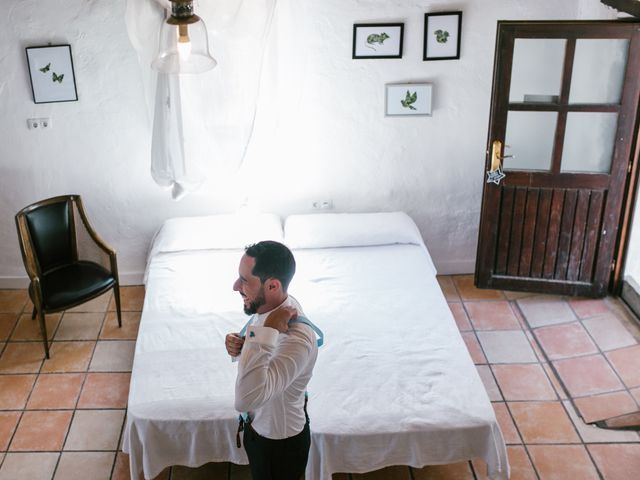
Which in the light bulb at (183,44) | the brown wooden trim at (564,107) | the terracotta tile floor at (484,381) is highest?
the light bulb at (183,44)

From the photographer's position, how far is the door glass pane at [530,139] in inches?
170

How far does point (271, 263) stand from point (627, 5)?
10.0ft

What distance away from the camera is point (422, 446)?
2920 millimetres

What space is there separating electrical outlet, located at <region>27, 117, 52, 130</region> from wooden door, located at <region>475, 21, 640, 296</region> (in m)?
2.77

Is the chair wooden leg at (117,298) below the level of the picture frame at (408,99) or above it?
below

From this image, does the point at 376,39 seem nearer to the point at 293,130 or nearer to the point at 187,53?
the point at 293,130

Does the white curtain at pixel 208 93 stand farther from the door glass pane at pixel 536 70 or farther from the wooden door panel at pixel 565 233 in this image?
the wooden door panel at pixel 565 233

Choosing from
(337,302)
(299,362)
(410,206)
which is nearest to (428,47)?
(410,206)

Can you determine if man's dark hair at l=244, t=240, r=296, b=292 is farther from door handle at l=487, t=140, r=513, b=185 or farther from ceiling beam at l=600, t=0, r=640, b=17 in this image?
ceiling beam at l=600, t=0, r=640, b=17

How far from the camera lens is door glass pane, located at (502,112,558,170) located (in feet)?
14.1

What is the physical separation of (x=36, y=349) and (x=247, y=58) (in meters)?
2.12

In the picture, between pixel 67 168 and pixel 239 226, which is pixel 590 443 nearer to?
pixel 239 226

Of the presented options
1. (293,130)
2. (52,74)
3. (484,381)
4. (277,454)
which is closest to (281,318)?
(277,454)

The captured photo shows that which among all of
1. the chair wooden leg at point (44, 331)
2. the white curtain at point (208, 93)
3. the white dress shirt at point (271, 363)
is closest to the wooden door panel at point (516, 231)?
the white curtain at point (208, 93)
